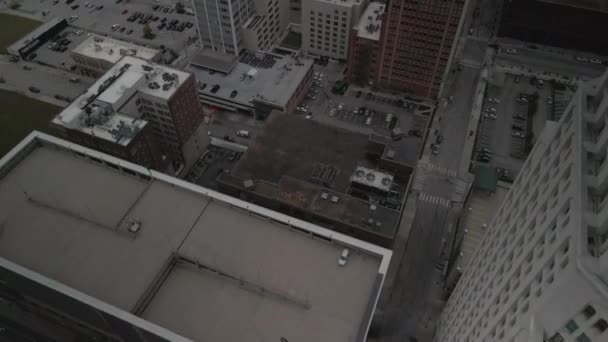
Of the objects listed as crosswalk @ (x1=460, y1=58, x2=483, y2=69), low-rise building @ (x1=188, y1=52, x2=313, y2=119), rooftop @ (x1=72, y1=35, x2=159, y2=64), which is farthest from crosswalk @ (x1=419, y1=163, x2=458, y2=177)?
rooftop @ (x1=72, y1=35, x2=159, y2=64)

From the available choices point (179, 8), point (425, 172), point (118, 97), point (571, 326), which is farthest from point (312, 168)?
point (179, 8)

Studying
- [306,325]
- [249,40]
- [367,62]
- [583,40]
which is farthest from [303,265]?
[583,40]

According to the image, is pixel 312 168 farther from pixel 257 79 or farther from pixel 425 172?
pixel 257 79

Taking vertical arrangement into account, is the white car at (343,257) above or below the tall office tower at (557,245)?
below

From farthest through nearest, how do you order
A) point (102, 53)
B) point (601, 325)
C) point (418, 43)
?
1. point (102, 53)
2. point (418, 43)
3. point (601, 325)

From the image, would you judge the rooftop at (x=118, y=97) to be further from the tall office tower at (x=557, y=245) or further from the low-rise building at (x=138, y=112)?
the tall office tower at (x=557, y=245)

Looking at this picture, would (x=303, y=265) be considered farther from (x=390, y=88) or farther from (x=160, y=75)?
(x=390, y=88)

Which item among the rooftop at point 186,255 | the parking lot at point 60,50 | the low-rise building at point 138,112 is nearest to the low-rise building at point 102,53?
the parking lot at point 60,50

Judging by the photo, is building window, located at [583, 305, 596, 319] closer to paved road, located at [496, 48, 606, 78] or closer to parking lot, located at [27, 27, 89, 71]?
paved road, located at [496, 48, 606, 78]
